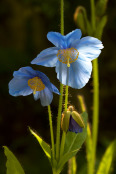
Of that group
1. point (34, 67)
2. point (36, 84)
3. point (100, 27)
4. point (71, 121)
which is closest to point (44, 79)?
point (36, 84)

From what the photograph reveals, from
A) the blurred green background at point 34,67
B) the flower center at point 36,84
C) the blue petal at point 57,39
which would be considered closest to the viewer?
the blue petal at point 57,39

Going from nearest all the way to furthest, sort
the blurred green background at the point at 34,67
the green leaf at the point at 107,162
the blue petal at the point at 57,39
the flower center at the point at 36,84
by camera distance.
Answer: the blue petal at the point at 57,39
the flower center at the point at 36,84
the green leaf at the point at 107,162
the blurred green background at the point at 34,67

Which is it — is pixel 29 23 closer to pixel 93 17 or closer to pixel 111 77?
pixel 111 77

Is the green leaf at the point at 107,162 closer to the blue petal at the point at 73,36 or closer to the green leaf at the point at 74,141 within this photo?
the green leaf at the point at 74,141

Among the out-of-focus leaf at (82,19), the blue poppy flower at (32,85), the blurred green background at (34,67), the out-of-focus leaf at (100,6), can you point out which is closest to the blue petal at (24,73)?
the blue poppy flower at (32,85)

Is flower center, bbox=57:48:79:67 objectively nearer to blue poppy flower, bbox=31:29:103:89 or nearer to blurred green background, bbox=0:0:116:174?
blue poppy flower, bbox=31:29:103:89
